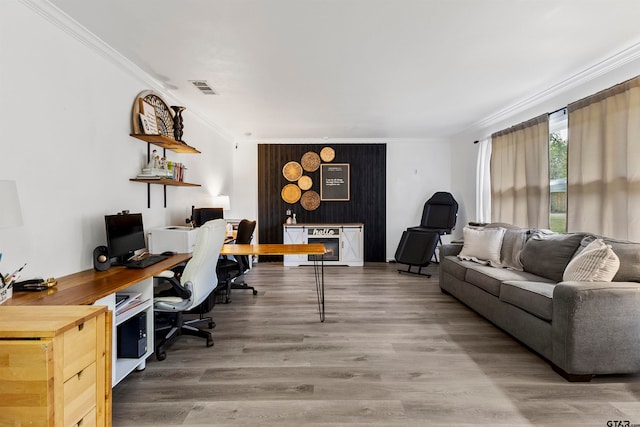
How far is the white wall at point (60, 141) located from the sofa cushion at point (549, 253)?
4.15m

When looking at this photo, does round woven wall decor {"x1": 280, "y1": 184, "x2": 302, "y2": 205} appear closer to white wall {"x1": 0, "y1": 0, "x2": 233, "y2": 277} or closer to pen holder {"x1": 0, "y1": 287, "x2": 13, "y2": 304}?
white wall {"x1": 0, "y1": 0, "x2": 233, "y2": 277}

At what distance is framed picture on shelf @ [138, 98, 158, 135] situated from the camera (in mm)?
3141

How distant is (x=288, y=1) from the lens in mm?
2115

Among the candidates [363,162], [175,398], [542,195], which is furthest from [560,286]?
[363,162]

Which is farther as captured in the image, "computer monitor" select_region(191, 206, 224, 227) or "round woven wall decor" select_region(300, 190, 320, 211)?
"round woven wall decor" select_region(300, 190, 320, 211)

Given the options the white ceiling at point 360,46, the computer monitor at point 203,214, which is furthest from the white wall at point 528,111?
the computer monitor at point 203,214

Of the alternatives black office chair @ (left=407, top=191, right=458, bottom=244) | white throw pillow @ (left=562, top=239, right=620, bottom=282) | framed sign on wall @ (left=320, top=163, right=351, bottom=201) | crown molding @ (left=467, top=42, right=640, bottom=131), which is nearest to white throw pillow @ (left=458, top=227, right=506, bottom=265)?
white throw pillow @ (left=562, top=239, right=620, bottom=282)

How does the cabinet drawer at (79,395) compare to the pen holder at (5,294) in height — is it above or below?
below

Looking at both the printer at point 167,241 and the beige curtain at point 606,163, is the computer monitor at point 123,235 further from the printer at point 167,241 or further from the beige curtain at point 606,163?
the beige curtain at point 606,163

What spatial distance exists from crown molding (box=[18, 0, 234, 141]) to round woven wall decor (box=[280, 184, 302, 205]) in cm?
318

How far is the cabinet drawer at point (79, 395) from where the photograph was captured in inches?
50.0

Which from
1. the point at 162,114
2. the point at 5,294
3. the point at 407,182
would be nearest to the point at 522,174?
the point at 407,182

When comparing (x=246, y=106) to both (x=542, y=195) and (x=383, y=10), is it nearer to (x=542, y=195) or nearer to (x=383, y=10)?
(x=383, y=10)

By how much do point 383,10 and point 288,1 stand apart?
0.66m
